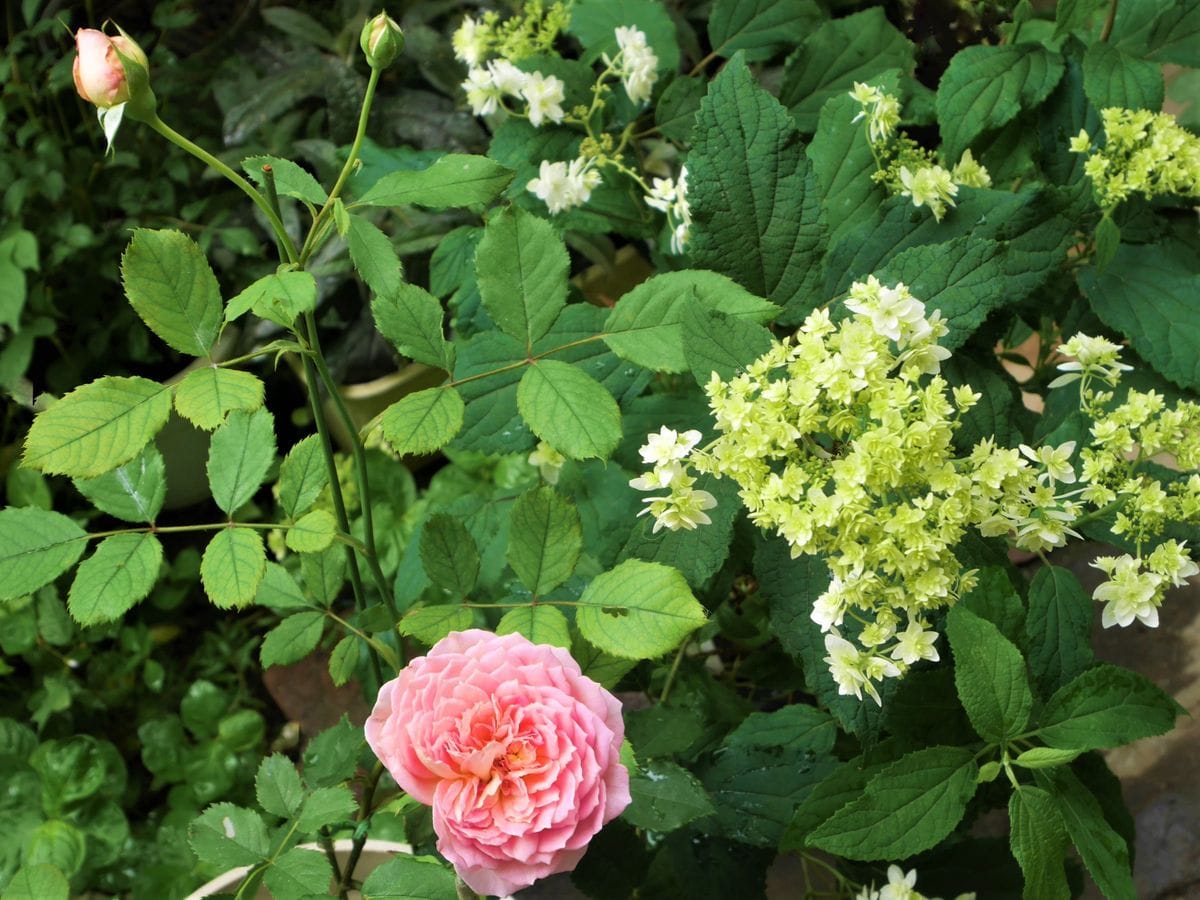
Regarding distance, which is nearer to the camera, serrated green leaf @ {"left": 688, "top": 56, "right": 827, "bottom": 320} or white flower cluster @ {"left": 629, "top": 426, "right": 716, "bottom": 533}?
white flower cluster @ {"left": 629, "top": 426, "right": 716, "bottom": 533}

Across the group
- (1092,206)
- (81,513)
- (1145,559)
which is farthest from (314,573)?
(81,513)

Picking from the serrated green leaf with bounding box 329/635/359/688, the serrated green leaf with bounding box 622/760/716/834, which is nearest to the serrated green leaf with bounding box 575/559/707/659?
the serrated green leaf with bounding box 622/760/716/834

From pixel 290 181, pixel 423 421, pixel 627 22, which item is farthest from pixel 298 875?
pixel 627 22

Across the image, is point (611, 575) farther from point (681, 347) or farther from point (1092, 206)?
point (1092, 206)

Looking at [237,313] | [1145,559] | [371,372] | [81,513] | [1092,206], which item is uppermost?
[237,313]

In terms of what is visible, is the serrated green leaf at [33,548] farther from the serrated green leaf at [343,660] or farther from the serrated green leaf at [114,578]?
the serrated green leaf at [343,660]

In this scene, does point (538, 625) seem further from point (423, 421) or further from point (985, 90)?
point (985, 90)

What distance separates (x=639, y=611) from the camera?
0.57 metres

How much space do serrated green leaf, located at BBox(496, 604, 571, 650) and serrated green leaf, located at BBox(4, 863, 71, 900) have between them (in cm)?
30

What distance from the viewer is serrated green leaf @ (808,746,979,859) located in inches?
23.7

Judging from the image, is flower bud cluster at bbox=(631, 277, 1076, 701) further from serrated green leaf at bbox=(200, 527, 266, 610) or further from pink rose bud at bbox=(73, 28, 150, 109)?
pink rose bud at bbox=(73, 28, 150, 109)

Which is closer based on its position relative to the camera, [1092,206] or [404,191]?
[404,191]

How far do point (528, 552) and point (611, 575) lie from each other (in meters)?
0.06

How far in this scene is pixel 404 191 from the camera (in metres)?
0.56
